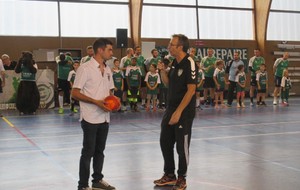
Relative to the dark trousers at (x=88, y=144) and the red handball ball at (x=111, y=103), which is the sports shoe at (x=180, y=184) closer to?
the dark trousers at (x=88, y=144)

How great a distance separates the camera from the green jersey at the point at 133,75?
15.1 m

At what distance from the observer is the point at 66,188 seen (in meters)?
4.98

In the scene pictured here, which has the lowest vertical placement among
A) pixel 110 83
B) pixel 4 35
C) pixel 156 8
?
pixel 110 83

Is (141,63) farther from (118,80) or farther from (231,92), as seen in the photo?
(231,92)

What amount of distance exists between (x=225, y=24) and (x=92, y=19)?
7.30 m

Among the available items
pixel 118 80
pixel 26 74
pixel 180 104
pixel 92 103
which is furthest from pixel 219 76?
pixel 92 103

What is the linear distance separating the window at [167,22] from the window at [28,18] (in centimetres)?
445

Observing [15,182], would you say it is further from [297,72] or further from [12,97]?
[297,72]

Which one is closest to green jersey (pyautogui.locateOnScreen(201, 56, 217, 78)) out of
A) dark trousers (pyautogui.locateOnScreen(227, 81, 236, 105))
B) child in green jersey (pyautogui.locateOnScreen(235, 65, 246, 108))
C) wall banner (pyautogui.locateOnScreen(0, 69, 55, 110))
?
dark trousers (pyautogui.locateOnScreen(227, 81, 236, 105))

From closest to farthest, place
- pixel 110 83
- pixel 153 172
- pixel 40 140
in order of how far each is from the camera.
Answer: pixel 110 83
pixel 153 172
pixel 40 140

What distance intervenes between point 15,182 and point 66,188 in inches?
30.4

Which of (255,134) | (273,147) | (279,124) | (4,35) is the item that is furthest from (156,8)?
(273,147)

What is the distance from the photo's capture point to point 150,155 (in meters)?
6.94

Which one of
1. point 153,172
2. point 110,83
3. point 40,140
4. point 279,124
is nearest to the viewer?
point 110,83
